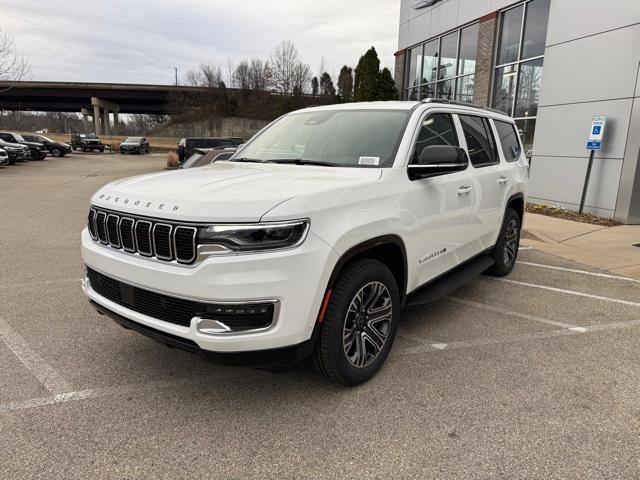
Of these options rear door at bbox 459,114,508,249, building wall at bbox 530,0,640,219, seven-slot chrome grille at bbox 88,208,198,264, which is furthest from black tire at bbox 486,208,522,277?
building wall at bbox 530,0,640,219

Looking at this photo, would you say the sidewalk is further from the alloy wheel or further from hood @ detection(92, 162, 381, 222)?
hood @ detection(92, 162, 381, 222)

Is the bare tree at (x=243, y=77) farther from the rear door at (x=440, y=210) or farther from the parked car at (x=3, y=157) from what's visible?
the rear door at (x=440, y=210)

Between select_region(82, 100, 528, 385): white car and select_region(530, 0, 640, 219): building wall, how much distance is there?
735 cm

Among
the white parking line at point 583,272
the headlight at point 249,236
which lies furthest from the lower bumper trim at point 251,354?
the white parking line at point 583,272

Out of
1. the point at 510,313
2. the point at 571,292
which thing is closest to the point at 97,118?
the point at 571,292

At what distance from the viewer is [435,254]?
3.84 metres

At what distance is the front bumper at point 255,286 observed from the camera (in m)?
2.45

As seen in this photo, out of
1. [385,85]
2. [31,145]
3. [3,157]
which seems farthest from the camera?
[31,145]

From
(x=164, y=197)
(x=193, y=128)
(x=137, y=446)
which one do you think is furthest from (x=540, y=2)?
(x=193, y=128)

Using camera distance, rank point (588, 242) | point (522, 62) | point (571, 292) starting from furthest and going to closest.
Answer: point (522, 62) < point (588, 242) < point (571, 292)

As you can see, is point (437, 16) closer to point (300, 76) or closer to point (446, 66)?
point (446, 66)

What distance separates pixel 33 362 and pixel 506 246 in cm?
503

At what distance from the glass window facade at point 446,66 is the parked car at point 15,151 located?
2138 centimetres

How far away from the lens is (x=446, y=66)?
18266 mm
